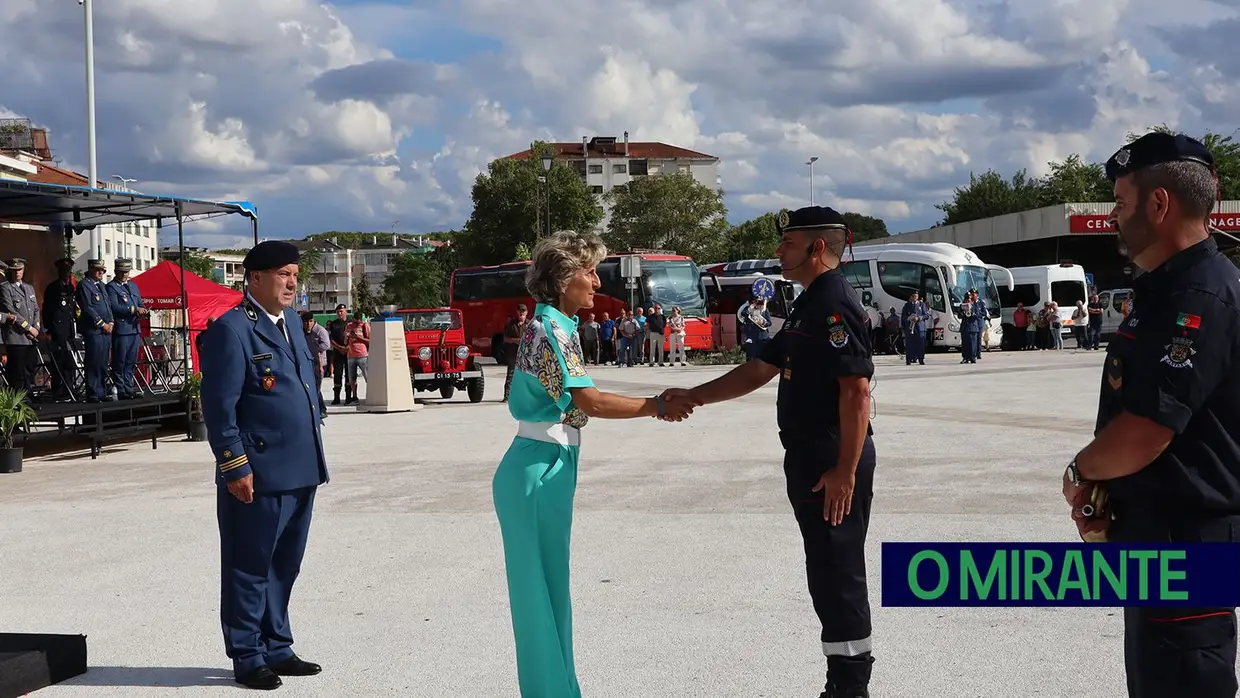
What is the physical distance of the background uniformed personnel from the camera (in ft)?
49.3

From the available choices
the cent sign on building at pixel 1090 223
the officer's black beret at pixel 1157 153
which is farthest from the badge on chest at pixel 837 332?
the cent sign on building at pixel 1090 223

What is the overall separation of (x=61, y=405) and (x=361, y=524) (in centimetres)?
690

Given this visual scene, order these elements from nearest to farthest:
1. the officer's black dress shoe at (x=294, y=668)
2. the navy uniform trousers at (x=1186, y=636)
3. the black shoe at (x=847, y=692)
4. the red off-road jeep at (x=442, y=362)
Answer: the navy uniform trousers at (x=1186, y=636), the black shoe at (x=847, y=692), the officer's black dress shoe at (x=294, y=668), the red off-road jeep at (x=442, y=362)

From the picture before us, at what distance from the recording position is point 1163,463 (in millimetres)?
2898

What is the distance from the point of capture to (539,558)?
4.44 metres

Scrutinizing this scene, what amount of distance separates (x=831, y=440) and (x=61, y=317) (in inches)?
567

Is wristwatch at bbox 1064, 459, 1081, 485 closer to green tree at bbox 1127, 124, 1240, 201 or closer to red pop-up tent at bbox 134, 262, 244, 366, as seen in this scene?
red pop-up tent at bbox 134, 262, 244, 366

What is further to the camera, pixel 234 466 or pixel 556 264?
pixel 234 466

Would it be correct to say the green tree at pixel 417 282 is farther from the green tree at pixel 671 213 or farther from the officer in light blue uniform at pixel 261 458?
the officer in light blue uniform at pixel 261 458

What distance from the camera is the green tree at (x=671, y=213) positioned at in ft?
273

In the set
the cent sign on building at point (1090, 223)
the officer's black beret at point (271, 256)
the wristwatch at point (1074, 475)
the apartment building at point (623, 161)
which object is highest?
the apartment building at point (623, 161)

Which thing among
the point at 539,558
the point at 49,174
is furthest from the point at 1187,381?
the point at 49,174

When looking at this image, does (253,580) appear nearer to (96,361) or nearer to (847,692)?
(847,692)

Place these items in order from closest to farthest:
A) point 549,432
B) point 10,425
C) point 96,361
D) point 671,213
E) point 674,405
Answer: point 549,432 < point 674,405 < point 10,425 < point 96,361 < point 671,213
